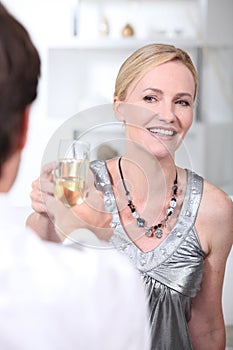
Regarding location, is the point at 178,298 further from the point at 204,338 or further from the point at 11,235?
the point at 11,235

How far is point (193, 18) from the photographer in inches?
130

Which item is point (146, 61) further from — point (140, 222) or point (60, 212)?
point (60, 212)

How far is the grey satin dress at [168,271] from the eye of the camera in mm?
1355

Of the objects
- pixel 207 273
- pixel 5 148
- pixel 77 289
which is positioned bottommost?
pixel 207 273

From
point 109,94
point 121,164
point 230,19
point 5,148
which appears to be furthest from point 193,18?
point 5,148

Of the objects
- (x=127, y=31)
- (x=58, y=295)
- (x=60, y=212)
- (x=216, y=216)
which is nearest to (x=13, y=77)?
(x=58, y=295)

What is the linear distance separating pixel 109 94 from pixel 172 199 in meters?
2.02

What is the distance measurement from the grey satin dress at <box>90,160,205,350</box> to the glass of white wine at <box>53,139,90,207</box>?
150mm

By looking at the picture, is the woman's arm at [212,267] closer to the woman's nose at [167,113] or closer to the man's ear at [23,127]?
the woman's nose at [167,113]

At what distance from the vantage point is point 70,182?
1.14 m

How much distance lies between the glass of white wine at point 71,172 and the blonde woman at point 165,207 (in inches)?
5.4

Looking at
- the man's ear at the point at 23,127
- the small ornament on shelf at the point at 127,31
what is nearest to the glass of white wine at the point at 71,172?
the man's ear at the point at 23,127

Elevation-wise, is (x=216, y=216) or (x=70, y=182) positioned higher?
(x=70, y=182)

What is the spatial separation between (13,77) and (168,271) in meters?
0.83
